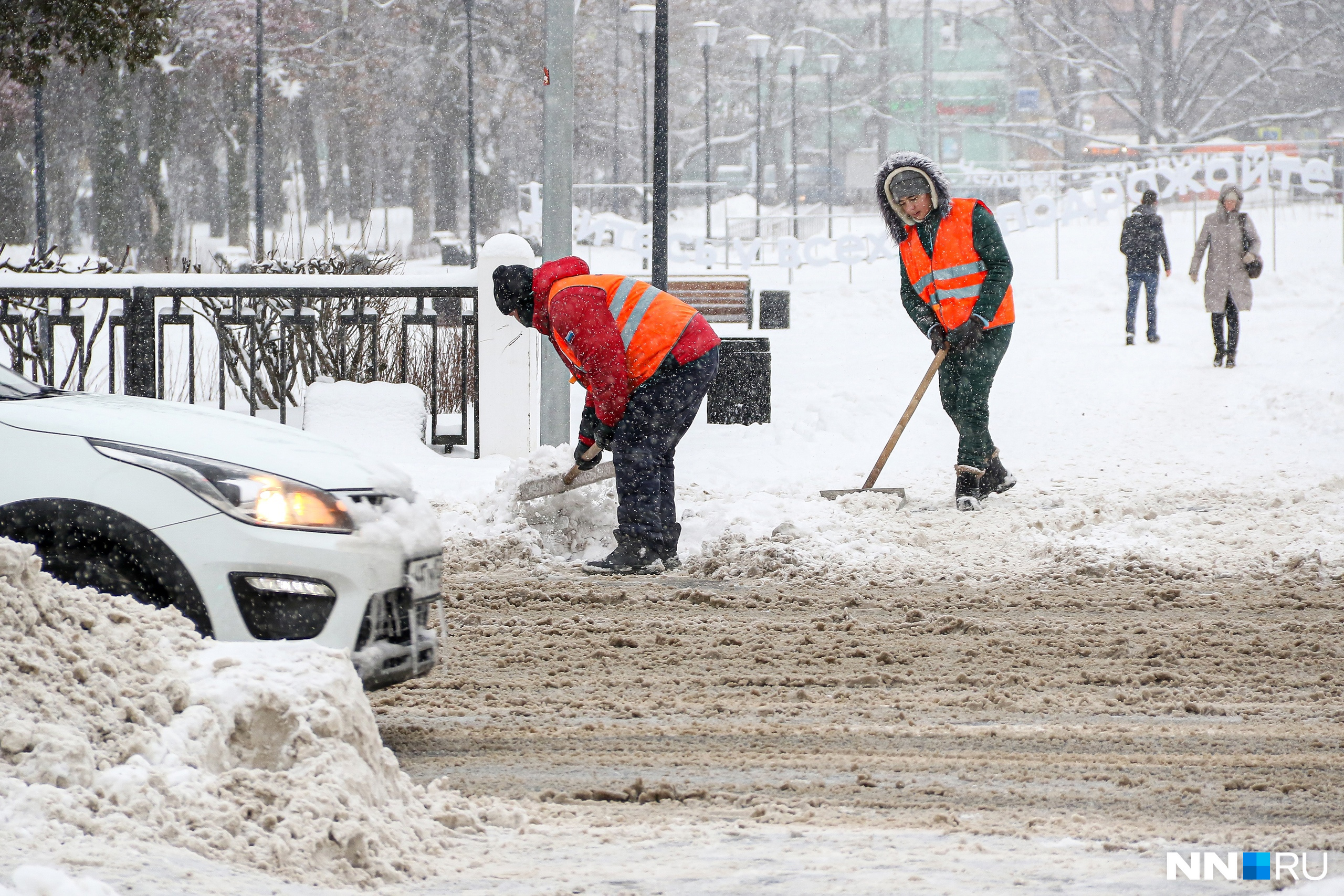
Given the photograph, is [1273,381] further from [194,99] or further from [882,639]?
[194,99]

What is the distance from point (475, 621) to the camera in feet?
18.8

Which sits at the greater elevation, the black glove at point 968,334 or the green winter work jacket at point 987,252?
the green winter work jacket at point 987,252

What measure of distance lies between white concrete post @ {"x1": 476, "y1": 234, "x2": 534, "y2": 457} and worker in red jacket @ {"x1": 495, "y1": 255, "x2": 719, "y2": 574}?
292cm

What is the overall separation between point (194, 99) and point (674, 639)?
122 feet

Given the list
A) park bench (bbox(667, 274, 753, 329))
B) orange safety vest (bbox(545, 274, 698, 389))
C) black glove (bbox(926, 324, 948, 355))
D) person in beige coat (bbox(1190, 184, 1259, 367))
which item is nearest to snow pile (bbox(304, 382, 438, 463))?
orange safety vest (bbox(545, 274, 698, 389))

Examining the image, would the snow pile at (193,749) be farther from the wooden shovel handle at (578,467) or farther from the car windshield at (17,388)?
the wooden shovel handle at (578,467)

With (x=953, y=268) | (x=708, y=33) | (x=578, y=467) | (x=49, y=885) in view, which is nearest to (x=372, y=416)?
(x=578, y=467)

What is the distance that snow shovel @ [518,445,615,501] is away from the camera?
6.93 meters

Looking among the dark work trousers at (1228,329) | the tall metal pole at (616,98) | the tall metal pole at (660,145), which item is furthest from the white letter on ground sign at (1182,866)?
the tall metal pole at (616,98)

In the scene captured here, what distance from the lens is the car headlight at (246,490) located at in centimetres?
362

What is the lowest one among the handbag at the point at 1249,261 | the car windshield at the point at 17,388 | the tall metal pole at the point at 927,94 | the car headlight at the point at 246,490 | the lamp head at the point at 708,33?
the car headlight at the point at 246,490

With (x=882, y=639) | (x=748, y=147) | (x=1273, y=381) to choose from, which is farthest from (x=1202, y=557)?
(x=748, y=147)

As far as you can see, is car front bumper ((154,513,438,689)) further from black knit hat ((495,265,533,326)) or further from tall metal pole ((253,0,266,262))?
tall metal pole ((253,0,266,262))

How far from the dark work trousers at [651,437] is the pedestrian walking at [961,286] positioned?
6.03 feet
